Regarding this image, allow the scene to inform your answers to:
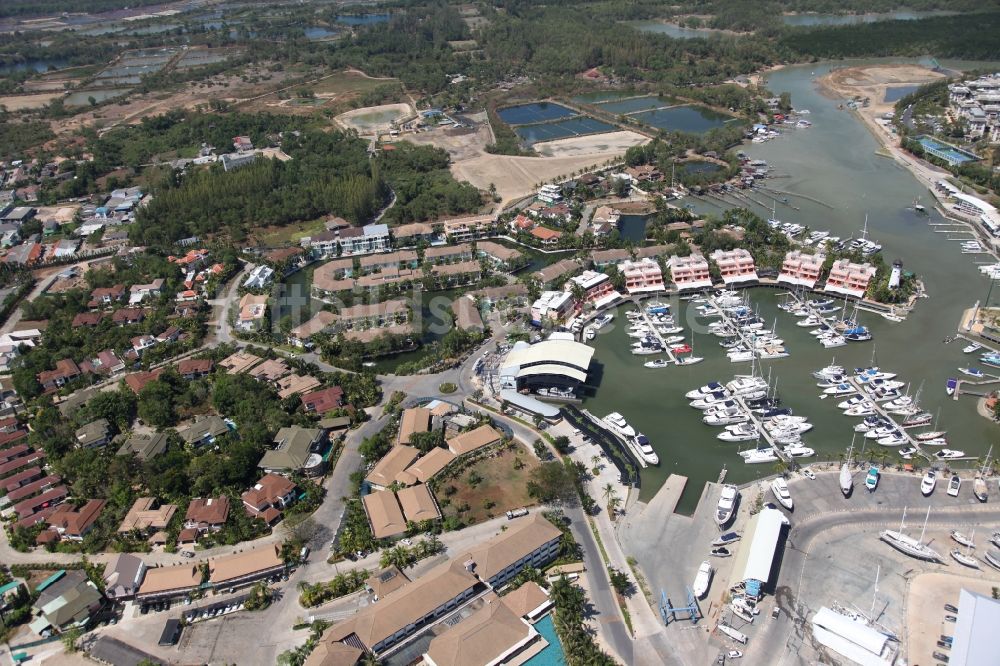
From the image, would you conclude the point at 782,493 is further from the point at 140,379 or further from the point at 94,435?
the point at 140,379

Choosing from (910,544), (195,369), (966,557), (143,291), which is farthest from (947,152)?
(143,291)

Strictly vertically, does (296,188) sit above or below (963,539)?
above

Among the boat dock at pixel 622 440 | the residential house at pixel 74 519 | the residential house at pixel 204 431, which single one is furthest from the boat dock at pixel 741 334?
the residential house at pixel 74 519

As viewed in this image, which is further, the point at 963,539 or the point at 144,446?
the point at 144,446

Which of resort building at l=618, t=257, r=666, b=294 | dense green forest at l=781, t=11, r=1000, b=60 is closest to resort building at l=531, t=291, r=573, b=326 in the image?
resort building at l=618, t=257, r=666, b=294

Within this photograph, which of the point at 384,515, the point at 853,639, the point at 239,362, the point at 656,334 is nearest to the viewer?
the point at 853,639

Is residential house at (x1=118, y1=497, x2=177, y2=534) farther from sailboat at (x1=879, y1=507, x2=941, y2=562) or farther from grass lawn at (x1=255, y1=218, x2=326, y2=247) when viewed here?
grass lawn at (x1=255, y1=218, x2=326, y2=247)
